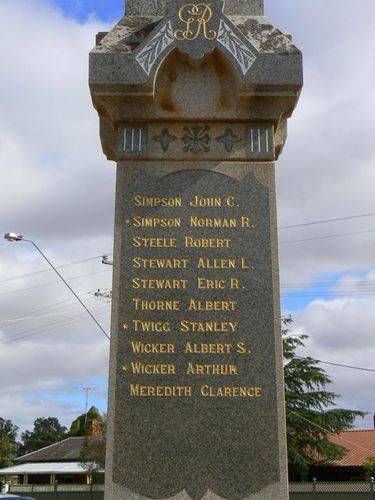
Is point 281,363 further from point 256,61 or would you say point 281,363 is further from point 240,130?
point 256,61

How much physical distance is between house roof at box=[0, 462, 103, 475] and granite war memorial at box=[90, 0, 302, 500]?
4363 centimetres

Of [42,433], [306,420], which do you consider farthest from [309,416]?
[42,433]

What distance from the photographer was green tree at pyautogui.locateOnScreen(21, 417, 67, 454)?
4958 inches

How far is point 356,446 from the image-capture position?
3950 centimetres

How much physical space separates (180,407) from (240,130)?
9.11ft

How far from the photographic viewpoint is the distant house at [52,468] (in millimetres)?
48875

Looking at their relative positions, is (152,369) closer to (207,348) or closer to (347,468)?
(207,348)

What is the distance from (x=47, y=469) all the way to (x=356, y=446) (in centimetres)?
2383

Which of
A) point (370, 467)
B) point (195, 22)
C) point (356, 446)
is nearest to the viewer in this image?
point (195, 22)

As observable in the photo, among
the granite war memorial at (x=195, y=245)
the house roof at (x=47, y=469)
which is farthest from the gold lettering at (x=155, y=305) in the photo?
the house roof at (x=47, y=469)

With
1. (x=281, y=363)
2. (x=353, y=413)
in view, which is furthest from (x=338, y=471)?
(x=281, y=363)

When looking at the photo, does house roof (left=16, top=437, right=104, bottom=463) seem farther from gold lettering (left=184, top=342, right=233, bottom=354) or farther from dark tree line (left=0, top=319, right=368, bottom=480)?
gold lettering (left=184, top=342, right=233, bottom=354)

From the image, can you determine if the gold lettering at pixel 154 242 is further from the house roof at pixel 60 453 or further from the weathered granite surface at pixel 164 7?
the house roof at pixel 60 453

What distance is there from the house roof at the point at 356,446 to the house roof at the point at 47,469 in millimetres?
18143
